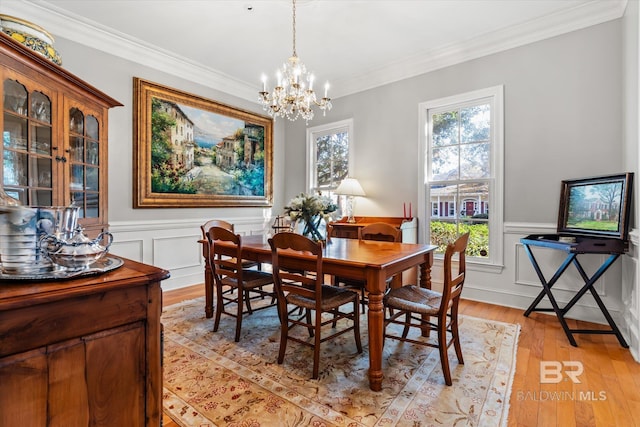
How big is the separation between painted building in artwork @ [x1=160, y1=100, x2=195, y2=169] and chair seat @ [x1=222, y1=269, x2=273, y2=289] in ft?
6.80

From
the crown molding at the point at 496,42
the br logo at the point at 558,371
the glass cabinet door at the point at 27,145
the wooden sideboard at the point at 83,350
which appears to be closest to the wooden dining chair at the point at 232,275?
the glass cabinet door at the point at 27,145

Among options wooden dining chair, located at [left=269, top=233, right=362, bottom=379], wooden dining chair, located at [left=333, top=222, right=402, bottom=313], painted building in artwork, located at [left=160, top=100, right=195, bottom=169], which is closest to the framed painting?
painted building in artwork, located at [left=160, top=100, right=195, bottom=169]

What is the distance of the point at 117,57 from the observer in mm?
3547

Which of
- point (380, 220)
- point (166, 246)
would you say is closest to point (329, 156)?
point (380, 220)

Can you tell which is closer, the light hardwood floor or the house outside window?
the light hardwood floor

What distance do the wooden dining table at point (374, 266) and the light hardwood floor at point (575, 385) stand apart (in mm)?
736

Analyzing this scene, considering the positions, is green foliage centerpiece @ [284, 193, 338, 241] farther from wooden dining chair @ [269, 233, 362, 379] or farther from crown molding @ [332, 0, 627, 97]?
crown molding @ [332, 0, 627, 97]

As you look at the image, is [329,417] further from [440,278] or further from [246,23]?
[246,23]

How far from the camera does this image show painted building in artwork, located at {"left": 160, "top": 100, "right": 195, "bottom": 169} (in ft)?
13.1

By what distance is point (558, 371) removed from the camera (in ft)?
6.82

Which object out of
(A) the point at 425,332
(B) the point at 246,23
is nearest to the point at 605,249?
(A) the point at 425,332

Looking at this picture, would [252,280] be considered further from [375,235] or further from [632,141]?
[632,141]

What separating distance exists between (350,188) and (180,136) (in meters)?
2.34

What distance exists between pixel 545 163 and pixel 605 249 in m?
1.08
